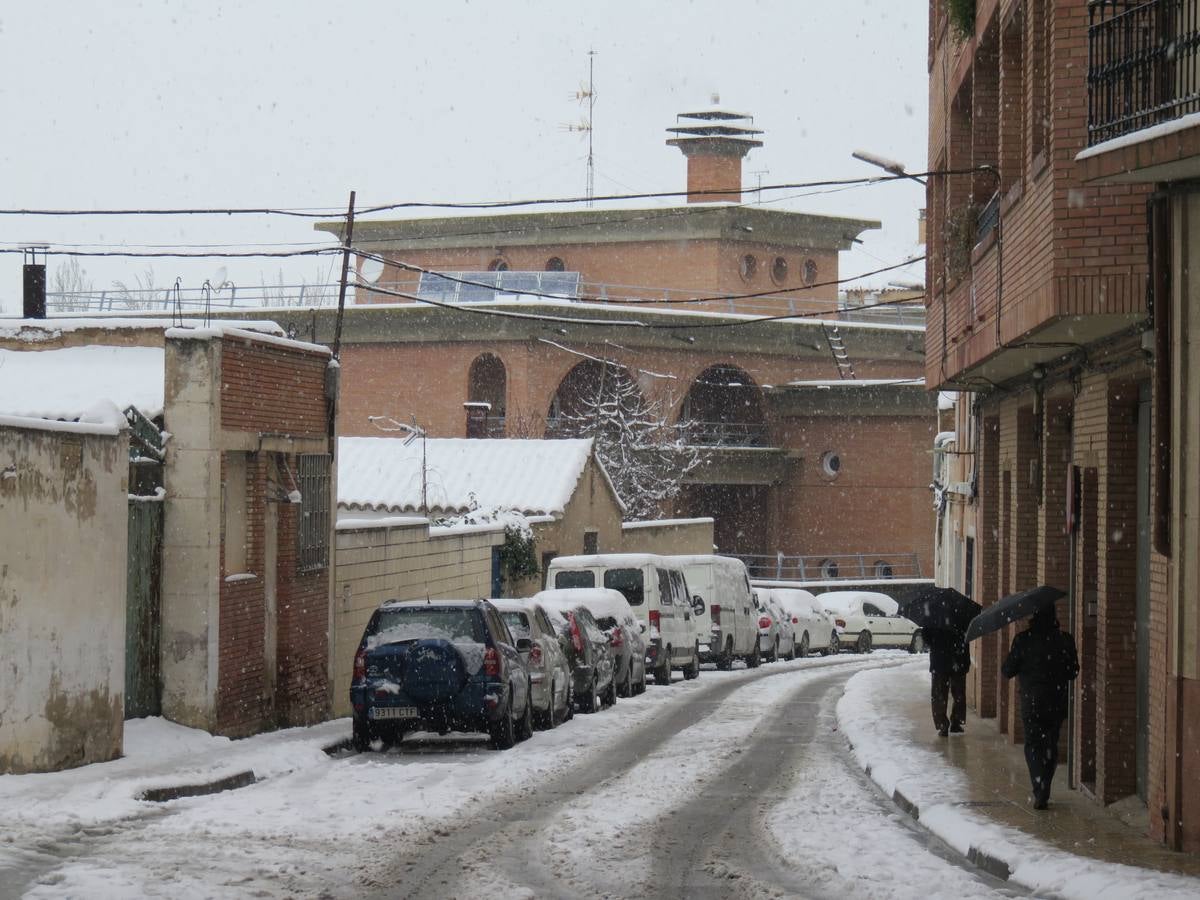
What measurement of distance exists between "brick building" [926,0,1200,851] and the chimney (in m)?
46.1

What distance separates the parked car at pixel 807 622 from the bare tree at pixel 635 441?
1065 cm

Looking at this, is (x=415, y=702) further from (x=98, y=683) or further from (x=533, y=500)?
(x=533, y=500)

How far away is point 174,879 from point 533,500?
102 feet

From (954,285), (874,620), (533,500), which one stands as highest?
(954,285)

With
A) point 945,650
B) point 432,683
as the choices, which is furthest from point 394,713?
point 945,650

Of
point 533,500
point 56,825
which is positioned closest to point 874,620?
point 533,500

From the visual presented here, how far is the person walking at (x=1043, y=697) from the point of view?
14.5 m

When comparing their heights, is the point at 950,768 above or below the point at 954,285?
below

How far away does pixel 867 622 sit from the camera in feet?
173

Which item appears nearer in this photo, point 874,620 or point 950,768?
point 950,768

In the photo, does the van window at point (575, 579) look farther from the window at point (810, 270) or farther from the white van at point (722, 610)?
the window at point (810, 270)

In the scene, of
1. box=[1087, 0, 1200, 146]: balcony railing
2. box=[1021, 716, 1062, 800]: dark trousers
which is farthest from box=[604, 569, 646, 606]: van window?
box=[1087, 0, 1200, 146]: balcony railing

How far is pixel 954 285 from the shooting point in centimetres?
2306

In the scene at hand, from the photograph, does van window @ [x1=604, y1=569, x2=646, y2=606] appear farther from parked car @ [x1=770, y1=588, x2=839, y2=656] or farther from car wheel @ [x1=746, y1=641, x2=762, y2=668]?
parked car @ [x1=770, y1=588, x2=839, y2=656]
